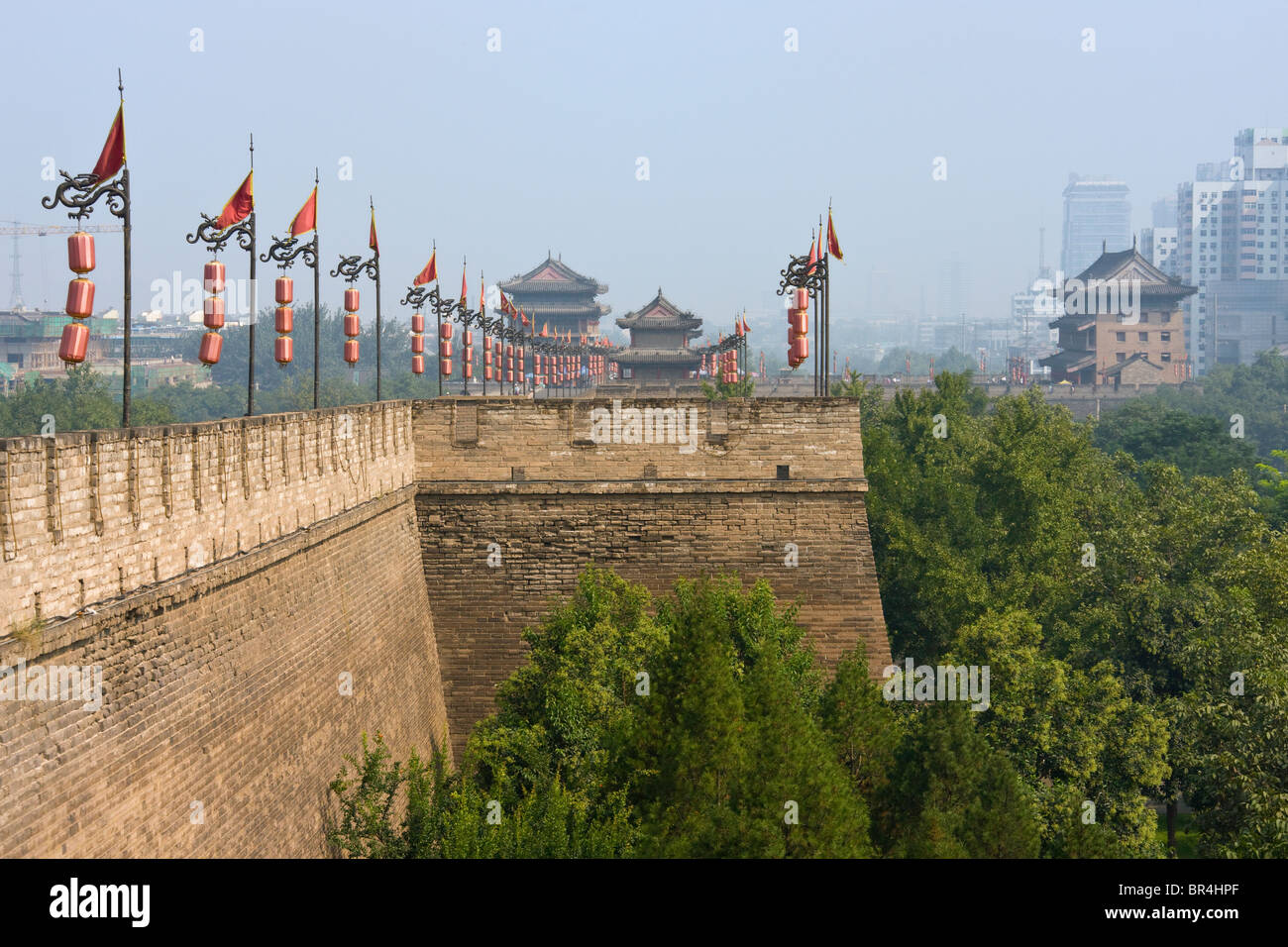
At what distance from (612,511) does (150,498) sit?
25.6 feet

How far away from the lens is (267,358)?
3927 inches

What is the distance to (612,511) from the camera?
16.9 metres

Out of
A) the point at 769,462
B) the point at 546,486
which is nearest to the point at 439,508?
the point at 546,486

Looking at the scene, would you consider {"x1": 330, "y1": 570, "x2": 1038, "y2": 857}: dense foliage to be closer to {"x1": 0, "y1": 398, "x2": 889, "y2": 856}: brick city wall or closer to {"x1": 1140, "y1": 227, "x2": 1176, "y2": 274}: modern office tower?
{"x1": 0, "y1": 398, "x2": 889, "y2": 856}: brick city wall

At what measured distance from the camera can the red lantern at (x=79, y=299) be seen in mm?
10695

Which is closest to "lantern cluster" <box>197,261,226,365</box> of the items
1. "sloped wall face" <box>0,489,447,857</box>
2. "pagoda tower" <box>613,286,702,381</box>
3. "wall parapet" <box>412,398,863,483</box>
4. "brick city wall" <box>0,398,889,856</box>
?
"brick city wall" <box>0,398,889,856</box>

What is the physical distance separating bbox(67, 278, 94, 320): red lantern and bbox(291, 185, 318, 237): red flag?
6.11m

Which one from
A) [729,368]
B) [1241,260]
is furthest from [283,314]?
[1241,260]

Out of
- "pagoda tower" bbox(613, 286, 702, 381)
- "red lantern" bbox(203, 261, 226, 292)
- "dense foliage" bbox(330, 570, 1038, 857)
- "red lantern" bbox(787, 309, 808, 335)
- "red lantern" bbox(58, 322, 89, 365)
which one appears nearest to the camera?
"dense foliage" bbox(330, 570, 1038, 857)

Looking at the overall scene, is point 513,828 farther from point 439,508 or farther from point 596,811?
point 439,508

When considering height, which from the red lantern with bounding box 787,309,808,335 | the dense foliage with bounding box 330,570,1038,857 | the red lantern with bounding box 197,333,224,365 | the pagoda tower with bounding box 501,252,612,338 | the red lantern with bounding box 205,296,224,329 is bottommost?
the dense foliage with bounding box 330,570,1038,857

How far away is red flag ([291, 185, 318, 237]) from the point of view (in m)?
16.9

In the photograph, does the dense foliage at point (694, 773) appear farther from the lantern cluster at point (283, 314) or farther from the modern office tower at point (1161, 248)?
the modern office tower at point (1161, 248)

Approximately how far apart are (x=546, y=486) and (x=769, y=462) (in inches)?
102
